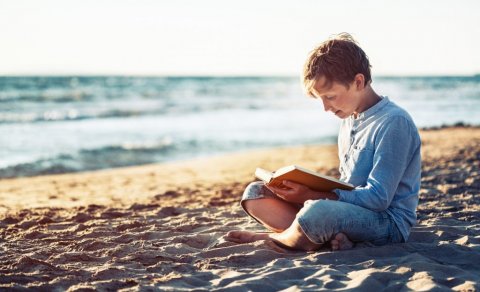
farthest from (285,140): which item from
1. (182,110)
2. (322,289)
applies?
(322,289)

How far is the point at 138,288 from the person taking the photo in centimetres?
328

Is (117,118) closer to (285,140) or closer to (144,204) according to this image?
(285,140)

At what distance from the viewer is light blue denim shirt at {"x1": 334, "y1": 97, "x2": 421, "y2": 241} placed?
3525 millimetres

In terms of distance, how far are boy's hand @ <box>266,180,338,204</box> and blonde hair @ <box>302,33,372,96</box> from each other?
0.64 m

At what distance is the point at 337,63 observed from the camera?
3.60 meters

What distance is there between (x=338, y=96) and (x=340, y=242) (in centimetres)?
97

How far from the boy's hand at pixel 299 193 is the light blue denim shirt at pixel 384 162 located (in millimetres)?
149

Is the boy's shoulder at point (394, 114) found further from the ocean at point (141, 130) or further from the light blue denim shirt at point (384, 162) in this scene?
the ocean at point (141, 130)

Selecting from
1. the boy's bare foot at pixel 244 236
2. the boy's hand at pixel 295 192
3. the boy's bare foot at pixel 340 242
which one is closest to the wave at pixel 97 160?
the boy's bare foot at pixel 244 236

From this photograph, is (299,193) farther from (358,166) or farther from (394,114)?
(394,114)

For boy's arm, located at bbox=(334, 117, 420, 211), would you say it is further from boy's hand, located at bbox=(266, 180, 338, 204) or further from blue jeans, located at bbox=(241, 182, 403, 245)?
boy's hand, located at bbox=(266, 180, 338, 204)

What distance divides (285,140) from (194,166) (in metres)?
5.03

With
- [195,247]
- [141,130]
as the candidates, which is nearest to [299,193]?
[195,247]

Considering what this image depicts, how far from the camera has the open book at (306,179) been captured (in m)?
3.49
